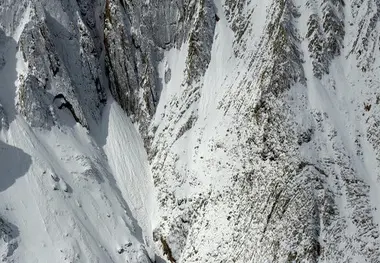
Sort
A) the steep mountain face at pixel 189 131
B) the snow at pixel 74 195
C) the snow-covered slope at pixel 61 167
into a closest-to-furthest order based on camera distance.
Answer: the steep mountain face at pixel 189 131 < the snow at pixel 74 195 < the snow-covered slope at pixel 61 167

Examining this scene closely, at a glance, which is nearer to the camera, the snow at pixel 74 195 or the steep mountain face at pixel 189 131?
the steep mountain face at pixel 189 131

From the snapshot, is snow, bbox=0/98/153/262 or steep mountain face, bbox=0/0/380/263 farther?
snow, bbox=0/98/153/262

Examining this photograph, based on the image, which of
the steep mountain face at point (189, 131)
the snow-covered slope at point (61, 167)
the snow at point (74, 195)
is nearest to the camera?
the steep mountain face at point (189, 131)

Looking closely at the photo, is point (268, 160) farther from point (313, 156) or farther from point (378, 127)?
point (378, 127)

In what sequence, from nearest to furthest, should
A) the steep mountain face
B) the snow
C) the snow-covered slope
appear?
the steep mountain face → the snow → the snow-covered slope

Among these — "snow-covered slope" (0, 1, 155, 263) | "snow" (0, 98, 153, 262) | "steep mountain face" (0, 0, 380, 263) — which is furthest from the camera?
"snow-covered slope" (0, 1, 155, 263)

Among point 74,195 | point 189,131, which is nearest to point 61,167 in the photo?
point 74,195

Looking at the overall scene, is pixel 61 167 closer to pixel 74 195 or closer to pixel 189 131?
pixel 74 195

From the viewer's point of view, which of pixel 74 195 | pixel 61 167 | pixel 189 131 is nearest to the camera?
pixel 74 195
